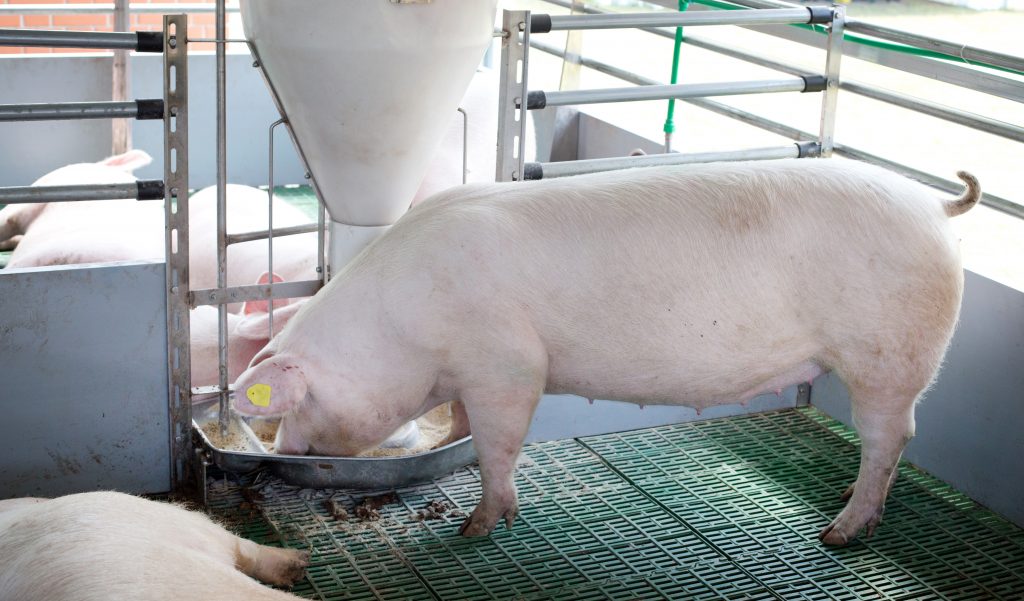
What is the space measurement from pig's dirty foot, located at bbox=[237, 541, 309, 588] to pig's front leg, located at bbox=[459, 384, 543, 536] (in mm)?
540

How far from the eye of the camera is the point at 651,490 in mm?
3990

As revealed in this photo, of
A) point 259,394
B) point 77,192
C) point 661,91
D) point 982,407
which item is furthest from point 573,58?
point 259,394

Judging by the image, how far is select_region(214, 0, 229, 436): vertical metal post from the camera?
142 inches

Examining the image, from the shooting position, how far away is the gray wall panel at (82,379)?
137 inches

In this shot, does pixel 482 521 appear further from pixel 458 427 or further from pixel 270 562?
pixel 270 562

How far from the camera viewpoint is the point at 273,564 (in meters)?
3.25

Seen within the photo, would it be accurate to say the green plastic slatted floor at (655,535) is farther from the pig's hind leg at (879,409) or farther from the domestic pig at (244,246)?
the domestic pig at (244,246)

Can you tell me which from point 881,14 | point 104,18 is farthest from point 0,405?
point 881,14

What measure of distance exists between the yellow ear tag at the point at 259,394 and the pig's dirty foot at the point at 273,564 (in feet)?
1.32

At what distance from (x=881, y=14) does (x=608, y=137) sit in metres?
14.8

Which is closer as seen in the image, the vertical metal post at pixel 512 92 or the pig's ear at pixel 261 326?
the vertical metal post at pixel 512 92

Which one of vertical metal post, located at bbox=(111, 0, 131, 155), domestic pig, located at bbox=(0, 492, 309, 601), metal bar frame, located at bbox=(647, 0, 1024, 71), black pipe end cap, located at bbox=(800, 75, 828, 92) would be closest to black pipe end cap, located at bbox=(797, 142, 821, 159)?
black pipe end cap, located at bbox=(800, 75, 828, 92)

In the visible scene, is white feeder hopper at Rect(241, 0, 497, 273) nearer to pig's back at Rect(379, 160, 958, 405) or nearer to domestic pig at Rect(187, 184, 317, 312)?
pig's back at Rect(379, 160, 958, 405)

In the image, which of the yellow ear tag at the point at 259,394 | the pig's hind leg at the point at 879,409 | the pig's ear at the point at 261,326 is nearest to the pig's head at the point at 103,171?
the pig's ear at the point at 261,326
